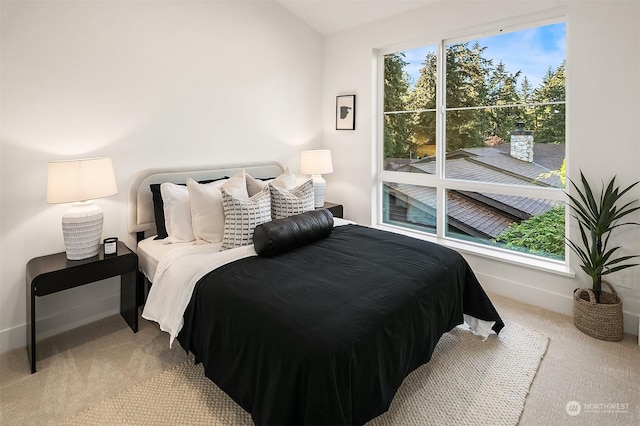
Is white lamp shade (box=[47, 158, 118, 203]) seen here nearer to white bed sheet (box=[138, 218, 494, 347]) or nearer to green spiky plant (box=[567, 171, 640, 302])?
white bed sheet (box=[138, 218, 494, 347])

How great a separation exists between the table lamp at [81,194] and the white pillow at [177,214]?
385mm

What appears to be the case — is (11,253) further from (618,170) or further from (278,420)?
(618,170)

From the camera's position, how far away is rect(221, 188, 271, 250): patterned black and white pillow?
251cm

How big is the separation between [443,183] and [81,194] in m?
3.03

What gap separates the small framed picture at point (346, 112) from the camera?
4.16 m

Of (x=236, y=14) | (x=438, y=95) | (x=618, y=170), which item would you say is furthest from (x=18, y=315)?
(x=618, y=170)

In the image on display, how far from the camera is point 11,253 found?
242cm

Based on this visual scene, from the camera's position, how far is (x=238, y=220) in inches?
99.4

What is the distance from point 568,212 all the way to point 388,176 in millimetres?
1752

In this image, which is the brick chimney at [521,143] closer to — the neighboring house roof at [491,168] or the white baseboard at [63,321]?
the neighboring house roof at [491,168]

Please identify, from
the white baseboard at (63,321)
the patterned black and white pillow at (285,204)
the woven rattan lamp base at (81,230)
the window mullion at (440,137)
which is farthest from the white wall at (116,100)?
the window mullion at (440,137)

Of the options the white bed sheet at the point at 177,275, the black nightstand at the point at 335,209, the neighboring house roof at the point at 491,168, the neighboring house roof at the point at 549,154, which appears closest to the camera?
the white bed sheet at the point at 177,275

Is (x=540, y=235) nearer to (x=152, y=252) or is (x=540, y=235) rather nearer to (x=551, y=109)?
(x=551, y=109)
